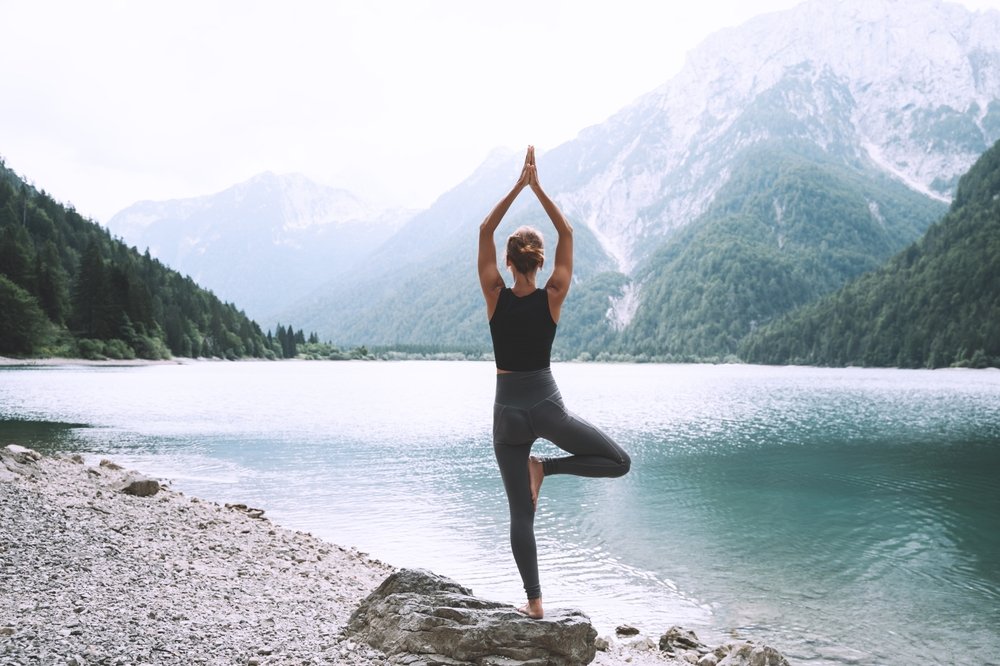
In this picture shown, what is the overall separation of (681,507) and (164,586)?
18.3 meters

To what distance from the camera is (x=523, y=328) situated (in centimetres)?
652

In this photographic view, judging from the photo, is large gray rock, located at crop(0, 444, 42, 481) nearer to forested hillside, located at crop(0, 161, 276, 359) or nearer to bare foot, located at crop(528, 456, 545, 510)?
bare foot, located at crop(528, 456, 545, 510)

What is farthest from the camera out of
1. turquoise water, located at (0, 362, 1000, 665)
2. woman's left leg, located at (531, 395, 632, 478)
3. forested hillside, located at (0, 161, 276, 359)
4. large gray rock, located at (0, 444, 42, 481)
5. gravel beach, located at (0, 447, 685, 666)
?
forested hillside, located at (0, 161, 276, 359)

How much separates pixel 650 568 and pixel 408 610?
10327 millimetres

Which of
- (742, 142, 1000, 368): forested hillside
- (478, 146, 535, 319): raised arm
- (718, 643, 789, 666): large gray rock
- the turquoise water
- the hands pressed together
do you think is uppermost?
(742, 142, 1000, 368): forested hillside

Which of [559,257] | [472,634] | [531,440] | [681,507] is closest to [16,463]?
[472,634]

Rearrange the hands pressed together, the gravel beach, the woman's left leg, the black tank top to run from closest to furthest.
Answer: the black tank top, the woman's left leg, the hands pressed together, the gravel beach

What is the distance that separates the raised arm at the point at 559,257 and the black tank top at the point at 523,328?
80mm

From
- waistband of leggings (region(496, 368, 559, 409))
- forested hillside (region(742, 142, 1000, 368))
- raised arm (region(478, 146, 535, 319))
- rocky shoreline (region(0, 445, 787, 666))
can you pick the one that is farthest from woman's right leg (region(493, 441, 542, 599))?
forested hillside (region(742, 142, 1000, 368))

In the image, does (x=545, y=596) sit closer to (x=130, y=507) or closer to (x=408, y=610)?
(x=408, y=610)

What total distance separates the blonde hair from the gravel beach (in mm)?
4027

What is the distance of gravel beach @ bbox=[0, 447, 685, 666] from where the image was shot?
→ 272 inches

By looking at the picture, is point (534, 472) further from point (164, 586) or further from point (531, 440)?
point (164, 586)

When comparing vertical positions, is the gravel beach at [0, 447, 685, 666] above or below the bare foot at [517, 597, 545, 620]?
below
